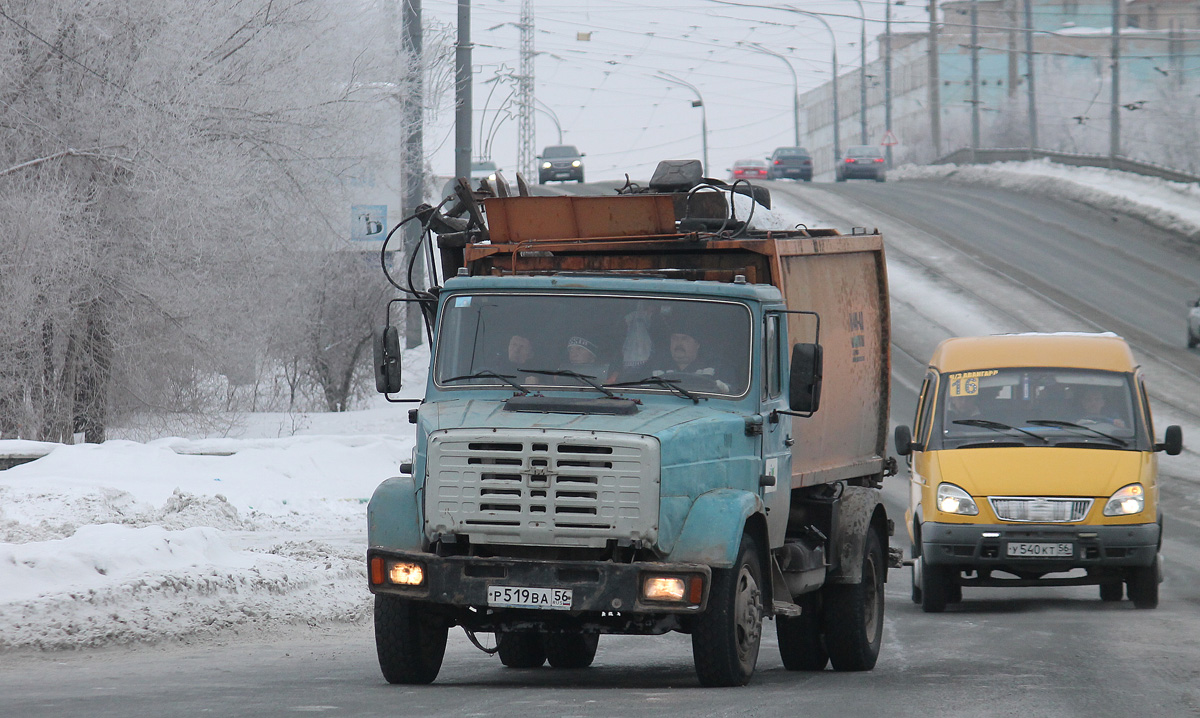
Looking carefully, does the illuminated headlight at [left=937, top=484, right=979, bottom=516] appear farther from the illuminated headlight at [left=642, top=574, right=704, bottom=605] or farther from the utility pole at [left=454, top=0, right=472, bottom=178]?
the utility pole at [left=454, top=0, right=472, bottom=178]

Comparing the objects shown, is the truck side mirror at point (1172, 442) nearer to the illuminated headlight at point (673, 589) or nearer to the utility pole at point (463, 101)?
the illuminated headlight at point (673, 589)

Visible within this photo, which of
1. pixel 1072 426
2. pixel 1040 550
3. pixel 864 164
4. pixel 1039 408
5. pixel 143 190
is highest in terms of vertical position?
pixel 864 164

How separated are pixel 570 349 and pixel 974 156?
60446 mm

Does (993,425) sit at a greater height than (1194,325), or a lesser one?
lesser

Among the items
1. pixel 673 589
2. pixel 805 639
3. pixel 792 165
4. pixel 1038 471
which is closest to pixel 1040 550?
pixel 1038 471

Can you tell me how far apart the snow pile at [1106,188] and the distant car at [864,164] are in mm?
4991

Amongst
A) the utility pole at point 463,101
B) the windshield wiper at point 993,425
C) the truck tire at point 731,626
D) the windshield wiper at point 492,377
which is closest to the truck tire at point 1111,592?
the windshield wiper at point 993,425

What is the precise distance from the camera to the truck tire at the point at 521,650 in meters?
9.48

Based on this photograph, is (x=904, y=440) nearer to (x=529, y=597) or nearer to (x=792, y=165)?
(x=529, y=597)

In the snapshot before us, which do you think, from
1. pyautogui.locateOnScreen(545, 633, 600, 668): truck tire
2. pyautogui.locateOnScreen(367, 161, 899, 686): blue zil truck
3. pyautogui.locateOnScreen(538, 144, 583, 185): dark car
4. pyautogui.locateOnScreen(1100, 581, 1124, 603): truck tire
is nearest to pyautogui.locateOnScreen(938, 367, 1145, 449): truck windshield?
pyautogui.locateOnScreen(1100, 581, 1124, 603): truck tire

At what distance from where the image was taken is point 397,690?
7582mm

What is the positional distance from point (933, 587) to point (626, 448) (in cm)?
654

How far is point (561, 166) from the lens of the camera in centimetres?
6494

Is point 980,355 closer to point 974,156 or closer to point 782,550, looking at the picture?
point 782,550
